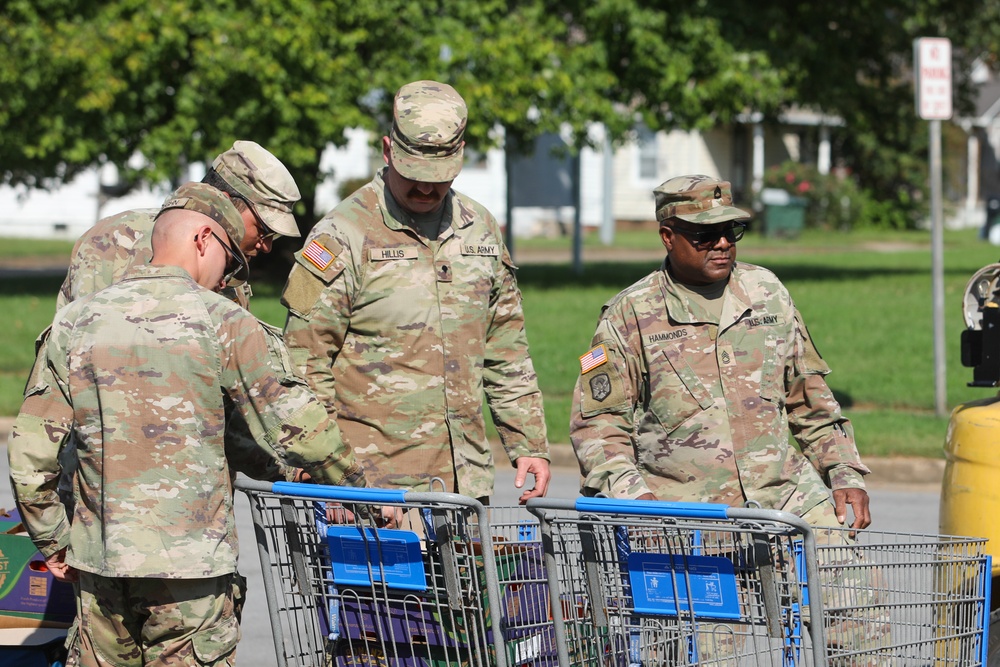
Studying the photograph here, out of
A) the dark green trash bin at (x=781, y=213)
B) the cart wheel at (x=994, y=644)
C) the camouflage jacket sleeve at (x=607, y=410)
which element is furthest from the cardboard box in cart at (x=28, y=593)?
the dark green trash bin at (x=781, y=213)

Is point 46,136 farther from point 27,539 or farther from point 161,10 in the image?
point 27,539

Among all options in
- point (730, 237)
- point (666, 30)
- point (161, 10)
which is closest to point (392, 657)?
point (730, 237)

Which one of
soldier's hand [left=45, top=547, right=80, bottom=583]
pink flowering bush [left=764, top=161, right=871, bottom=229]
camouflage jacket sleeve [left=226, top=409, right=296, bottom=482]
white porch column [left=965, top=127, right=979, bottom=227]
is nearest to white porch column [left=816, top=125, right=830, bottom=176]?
pink flowering bush [left=764, top=161, right=871, bottom=229]

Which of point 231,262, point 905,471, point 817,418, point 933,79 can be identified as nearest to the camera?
point 231,262

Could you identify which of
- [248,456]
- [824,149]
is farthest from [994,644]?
[824,149]

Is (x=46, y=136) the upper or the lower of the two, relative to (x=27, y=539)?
upper

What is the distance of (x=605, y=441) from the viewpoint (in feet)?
14.6

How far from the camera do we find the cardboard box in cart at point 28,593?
4586 millimetres

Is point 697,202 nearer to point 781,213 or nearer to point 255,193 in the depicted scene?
point 255,193

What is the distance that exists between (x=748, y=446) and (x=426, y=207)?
1.35 m

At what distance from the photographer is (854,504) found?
452 centimetres

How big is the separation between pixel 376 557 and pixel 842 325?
13779 millimetres

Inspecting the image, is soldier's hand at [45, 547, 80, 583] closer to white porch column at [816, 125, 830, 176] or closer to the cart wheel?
the cart wheel

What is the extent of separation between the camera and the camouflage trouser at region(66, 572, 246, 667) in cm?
371
